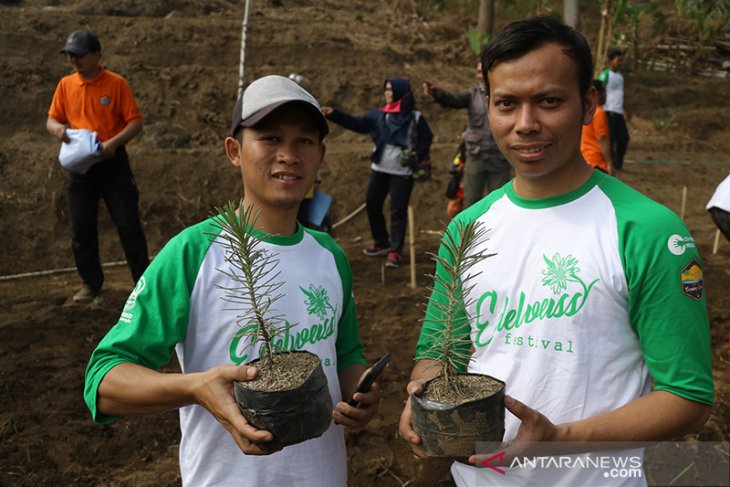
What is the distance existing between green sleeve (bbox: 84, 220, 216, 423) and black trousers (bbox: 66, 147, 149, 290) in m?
4.13

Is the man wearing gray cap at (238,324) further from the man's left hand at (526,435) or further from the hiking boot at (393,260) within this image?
the hiking boot at (393,260)

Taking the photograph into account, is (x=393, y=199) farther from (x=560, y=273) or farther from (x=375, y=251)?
(x=560, y=273)

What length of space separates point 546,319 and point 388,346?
3.90 metres

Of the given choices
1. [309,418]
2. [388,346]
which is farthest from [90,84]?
[309,418]

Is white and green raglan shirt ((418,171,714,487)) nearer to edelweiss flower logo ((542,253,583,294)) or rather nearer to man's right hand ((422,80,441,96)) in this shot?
edelweiss flower logo ((542,253,583,294))

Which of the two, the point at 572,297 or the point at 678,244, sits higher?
the point at 678,244

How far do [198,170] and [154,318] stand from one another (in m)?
7.92

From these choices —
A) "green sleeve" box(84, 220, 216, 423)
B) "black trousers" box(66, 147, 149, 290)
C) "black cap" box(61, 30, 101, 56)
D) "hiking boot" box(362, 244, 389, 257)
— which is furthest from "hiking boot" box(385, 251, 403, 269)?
"green sleeve" box(84, 220, 216, 423)

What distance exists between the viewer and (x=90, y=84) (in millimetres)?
5539

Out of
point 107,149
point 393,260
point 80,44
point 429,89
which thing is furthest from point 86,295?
point 429,89

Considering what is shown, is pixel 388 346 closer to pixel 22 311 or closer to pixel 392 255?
pixel 392 255

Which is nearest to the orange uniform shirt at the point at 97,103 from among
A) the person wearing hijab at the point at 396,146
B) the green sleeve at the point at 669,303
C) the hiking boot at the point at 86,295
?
the hiking boot at the point at 86,295

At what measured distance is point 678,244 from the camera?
1.52 metres

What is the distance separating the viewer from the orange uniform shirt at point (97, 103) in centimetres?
554
